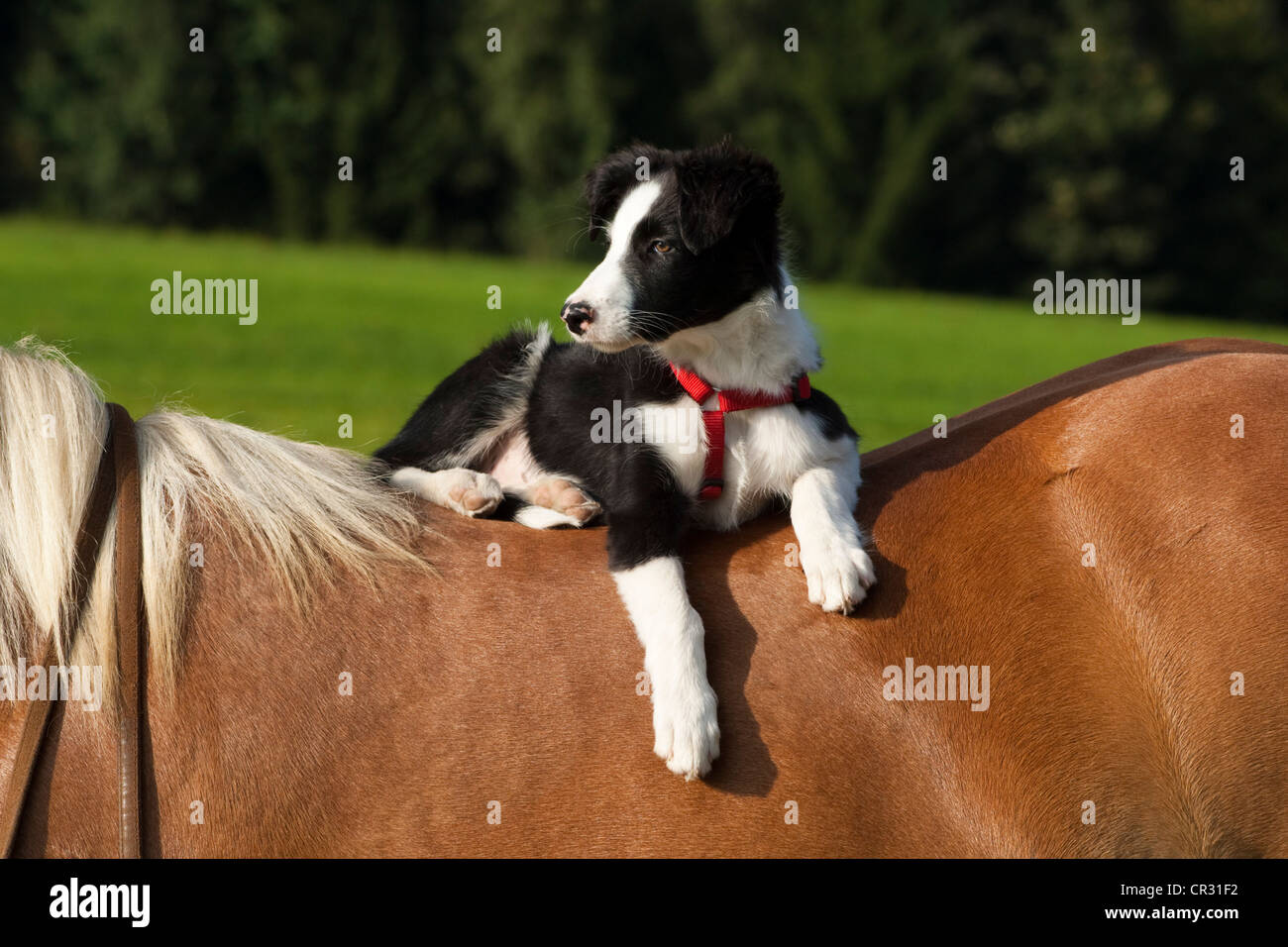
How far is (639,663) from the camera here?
293cm

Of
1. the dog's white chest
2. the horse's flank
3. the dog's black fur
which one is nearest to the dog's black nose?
the dog's black fur

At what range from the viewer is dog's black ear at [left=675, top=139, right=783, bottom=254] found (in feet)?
11.6

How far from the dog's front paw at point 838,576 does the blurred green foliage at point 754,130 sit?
126ft

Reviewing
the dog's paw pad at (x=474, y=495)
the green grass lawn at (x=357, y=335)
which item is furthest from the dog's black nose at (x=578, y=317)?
the green grass lawn at (x=357, y=335)

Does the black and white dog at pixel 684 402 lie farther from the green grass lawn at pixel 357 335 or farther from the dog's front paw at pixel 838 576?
the green grass lawn at pixel 357 335

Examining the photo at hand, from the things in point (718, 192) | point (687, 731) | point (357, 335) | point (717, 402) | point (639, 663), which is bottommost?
point (687, 731)

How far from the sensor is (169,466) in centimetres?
312

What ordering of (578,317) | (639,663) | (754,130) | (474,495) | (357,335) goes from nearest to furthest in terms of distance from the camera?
(639,663) < (578,317) < (474,495) < (357,335) < (754,130)

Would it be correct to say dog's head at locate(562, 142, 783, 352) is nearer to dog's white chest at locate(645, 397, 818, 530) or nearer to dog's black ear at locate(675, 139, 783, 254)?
dog's black ear at locate(675, 139, 783, 254)

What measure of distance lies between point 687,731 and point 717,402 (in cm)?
99

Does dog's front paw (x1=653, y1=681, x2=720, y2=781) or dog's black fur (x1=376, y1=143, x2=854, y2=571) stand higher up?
dog's black fur (x1=376, y1=143, x2=854, y2=571)

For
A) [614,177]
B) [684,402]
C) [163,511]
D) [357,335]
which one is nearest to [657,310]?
[684,402]

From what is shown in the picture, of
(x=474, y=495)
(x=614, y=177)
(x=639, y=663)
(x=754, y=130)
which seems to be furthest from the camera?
(x=754, y=130)

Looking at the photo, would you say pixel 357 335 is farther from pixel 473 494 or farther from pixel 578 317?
pixel 578 317
